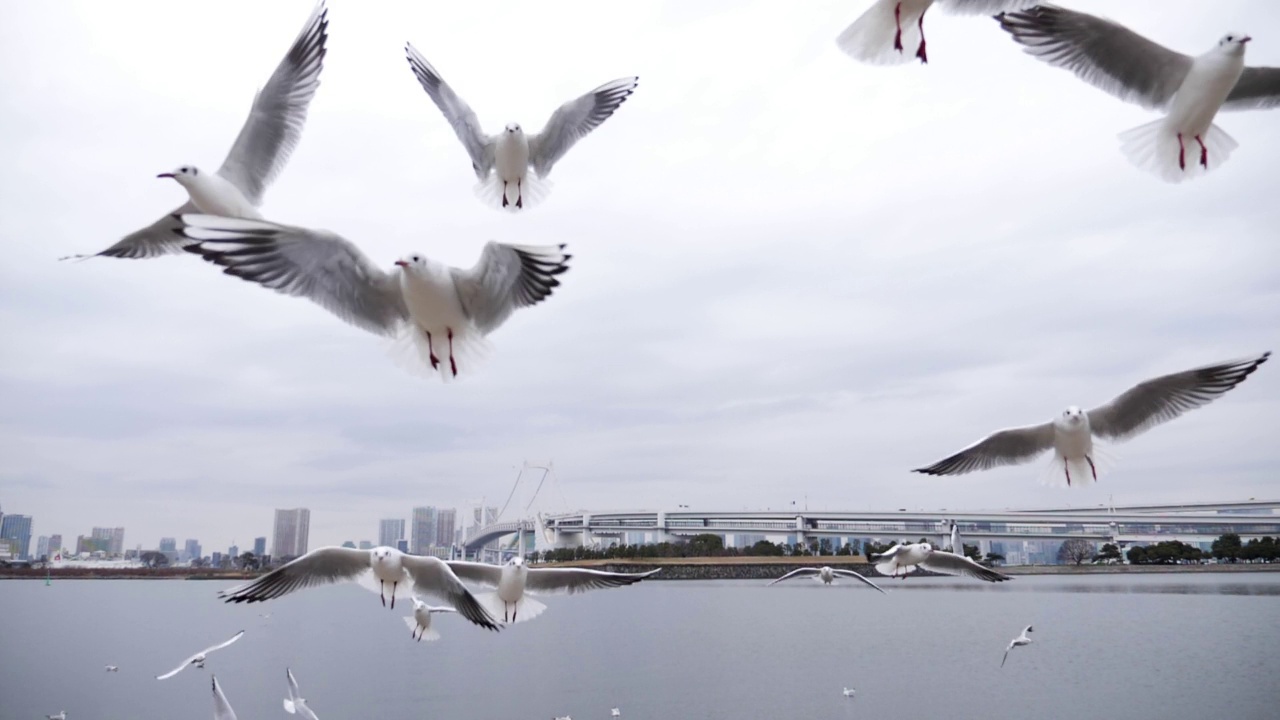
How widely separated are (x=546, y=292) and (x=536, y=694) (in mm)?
13142

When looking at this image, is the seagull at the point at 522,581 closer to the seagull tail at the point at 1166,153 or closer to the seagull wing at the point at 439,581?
the seagull wing at the point at 439,581

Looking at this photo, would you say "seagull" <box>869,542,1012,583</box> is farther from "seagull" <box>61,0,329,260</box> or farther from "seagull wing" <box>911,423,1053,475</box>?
"seagull" <box>61,0,329,260</box>

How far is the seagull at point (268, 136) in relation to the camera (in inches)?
147

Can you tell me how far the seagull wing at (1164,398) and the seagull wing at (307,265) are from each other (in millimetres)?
2829

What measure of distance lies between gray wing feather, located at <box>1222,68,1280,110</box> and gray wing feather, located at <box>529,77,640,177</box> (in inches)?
117

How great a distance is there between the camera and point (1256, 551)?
3631 cm

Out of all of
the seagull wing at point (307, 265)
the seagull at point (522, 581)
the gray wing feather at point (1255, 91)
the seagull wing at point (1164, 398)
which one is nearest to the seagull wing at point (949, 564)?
the seagull at point (522, 581)

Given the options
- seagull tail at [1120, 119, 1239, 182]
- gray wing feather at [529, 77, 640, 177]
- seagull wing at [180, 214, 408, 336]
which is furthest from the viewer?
gray wing feather at [529, 77, 640, 177]

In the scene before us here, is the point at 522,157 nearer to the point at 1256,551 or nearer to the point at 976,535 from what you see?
the point at 976,535

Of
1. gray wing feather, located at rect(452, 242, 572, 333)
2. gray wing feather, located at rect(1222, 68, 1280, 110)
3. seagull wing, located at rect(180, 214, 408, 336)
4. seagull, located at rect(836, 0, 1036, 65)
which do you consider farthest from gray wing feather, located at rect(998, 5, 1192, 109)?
seagull wing, located at rect(180, 214, 408, 336)

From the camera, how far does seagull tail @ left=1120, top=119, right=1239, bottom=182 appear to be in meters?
3.28

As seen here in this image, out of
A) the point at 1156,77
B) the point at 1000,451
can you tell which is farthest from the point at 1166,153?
the point at 1000,451

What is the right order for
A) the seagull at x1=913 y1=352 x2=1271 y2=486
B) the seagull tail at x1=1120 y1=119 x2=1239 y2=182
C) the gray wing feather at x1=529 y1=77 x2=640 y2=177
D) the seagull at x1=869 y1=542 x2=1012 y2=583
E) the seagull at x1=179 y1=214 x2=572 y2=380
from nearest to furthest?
the seagull at x1=179 y1=214 x2=572 y2=380 < the seagull tail at x1=1120 y1=119 x2=1239 y2=182 < the seagull at x1=913 y1=352 x2=1271 y2=486 < the gray wing feather at x1=529 y1=77 x2=640 y2=177 < the seagull at x1=869 y1=542 x2=1012 y2=583

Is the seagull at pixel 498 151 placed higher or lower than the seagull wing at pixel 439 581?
higher
